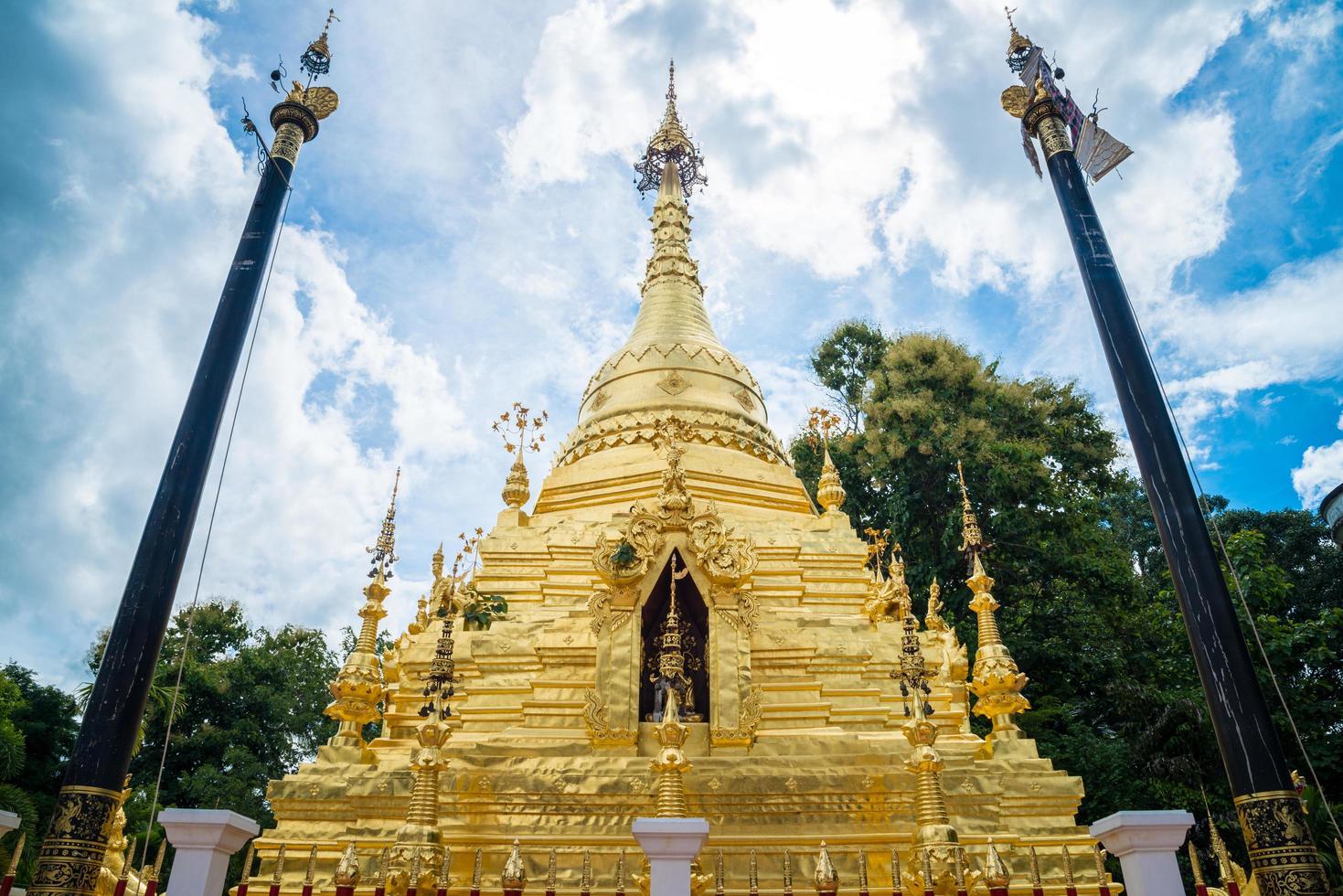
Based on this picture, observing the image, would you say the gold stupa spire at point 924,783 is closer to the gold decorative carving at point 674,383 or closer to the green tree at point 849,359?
the gold decorative carving at point 674,383

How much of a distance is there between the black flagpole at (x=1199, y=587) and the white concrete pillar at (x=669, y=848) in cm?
328

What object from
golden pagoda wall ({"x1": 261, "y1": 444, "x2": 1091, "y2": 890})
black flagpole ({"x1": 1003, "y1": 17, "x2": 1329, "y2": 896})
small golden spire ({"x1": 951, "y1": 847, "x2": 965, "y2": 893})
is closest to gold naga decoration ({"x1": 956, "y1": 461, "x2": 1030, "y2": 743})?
golden pagoda wall ({"x1": 261, "y1": 444, "x2": 1091, "y2": 890})

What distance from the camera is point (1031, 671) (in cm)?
1891

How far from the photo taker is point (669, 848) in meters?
4.75

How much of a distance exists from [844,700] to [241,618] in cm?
2144

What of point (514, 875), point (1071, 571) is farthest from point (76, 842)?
point (1071, 571)

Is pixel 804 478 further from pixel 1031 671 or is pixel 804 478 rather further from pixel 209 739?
pixel 209 739

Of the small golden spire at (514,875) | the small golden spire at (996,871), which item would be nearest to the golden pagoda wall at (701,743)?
the small golden spire at (996,871)

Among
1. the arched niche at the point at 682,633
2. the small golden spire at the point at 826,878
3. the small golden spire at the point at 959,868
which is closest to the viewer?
the small golden spire at the point at 826,878

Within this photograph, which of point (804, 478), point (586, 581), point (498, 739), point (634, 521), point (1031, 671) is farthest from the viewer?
point (804, 478)

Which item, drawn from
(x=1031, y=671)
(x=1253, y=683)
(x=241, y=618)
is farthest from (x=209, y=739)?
(x=1253, y=683)

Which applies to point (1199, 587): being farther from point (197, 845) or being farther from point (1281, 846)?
point (197, 845)

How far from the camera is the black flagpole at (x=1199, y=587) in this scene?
499cm

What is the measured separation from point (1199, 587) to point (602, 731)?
5.51 meters
